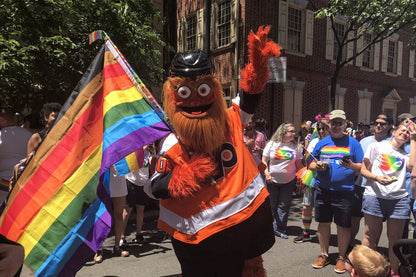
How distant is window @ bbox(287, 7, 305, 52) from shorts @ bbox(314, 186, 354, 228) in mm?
10747

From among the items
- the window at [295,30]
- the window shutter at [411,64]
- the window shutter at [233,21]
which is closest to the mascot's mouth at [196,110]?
the window shutter at [233,21]

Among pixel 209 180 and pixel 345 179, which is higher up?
pixel 209 180

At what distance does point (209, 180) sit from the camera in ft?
7.38

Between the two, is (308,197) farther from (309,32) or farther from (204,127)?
(309,32)

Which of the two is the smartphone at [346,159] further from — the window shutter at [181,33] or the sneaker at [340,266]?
the window shutter at [181,33]

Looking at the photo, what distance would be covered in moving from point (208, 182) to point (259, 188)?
1.26 ft

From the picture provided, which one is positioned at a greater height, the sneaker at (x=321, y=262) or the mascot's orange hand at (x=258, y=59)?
the mascot's orange hand at (x=258, y=59)

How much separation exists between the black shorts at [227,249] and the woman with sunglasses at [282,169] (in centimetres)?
309

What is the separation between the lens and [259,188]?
2387 mm

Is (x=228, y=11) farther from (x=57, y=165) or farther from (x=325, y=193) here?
(x=57, y=165)

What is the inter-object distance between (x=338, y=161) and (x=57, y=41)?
441 cm

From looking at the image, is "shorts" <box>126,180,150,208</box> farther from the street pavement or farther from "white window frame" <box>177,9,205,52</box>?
"white window frame" <box>177,9,205,52</box>

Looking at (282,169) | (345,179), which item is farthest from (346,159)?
(282,169)

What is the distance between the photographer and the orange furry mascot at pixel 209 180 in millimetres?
2236
